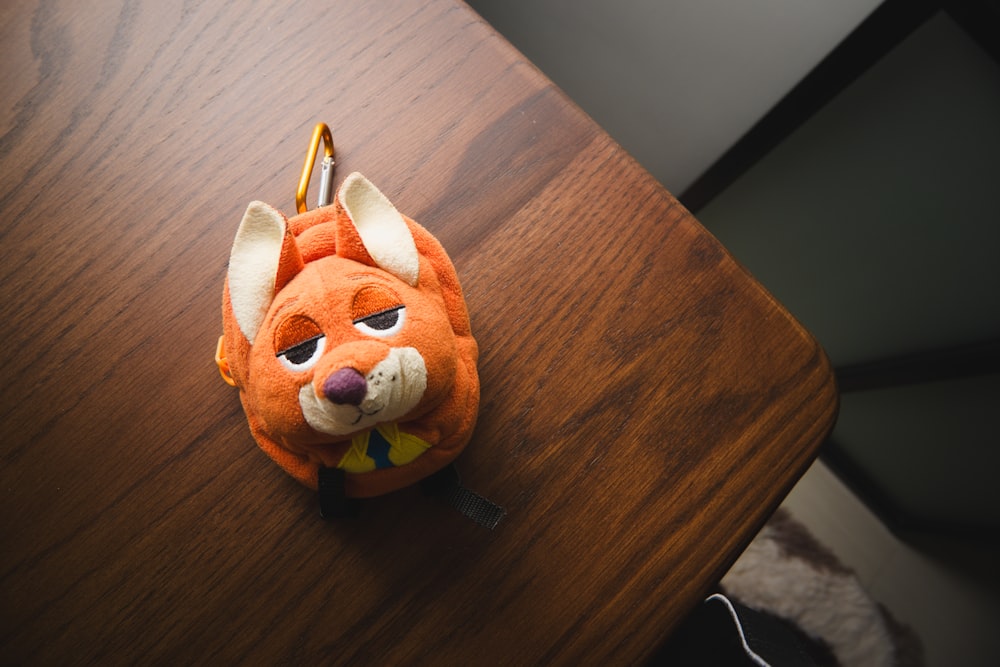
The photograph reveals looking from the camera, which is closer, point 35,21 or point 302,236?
point 302,236

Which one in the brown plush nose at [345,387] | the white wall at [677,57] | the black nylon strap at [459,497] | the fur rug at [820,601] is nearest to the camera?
the brown plush nose at [345,387]

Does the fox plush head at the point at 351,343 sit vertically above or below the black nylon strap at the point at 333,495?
above

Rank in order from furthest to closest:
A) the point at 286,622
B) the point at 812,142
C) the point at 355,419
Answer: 1. the point at 812,142
2. the point at 286,622
3. the point at 355,419

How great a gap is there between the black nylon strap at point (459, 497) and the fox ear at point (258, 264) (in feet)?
0.54

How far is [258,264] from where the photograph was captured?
0.32m

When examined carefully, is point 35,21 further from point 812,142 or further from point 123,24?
point 812,142

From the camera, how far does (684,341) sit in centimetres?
45

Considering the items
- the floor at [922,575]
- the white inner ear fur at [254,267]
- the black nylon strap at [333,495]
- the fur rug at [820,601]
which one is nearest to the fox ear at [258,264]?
the white inner ear fur at [254,267]

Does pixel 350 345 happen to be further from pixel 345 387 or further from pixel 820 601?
pixel 820 601

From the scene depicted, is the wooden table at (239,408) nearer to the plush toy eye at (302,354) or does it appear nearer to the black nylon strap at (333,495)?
the black nylon strap at (333,495)

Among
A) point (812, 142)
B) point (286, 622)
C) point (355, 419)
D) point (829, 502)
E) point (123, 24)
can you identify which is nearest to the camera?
point (355, 419)

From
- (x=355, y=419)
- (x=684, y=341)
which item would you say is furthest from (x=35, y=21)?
(x=684, y=341)

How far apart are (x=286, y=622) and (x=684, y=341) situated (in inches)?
14.5

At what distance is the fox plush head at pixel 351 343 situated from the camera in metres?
0.29
